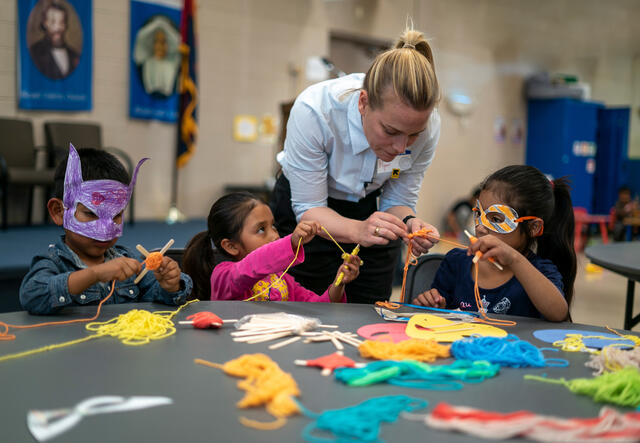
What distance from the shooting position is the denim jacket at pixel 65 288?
1459 millimetres

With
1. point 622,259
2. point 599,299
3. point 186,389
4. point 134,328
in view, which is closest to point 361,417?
point 186,389

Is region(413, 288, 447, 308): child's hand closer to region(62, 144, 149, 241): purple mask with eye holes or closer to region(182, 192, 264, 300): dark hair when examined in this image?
region(182, 192, 264, 300): dark hair

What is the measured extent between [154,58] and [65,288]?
5383 millimetres

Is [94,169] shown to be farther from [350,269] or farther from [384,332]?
[384,332]

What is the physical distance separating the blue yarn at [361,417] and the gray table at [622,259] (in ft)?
6.54

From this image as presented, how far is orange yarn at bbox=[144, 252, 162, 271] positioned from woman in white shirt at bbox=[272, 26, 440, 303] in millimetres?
611

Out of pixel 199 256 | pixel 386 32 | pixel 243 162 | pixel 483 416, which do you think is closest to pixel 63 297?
pixel 199 256

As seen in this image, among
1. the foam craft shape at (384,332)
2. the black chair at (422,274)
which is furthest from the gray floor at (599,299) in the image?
the foam craft shape at (384,332)

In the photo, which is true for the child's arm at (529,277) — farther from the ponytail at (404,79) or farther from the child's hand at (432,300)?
the ponytail at (404,79)

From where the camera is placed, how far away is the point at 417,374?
43.0 inches

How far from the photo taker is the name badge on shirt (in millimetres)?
2076

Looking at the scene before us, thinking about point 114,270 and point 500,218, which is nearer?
point 114,270

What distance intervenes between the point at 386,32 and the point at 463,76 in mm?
1886

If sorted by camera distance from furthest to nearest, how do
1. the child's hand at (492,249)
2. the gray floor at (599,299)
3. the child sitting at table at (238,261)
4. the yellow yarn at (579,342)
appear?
the gray floor at (599,299)
the child sitting at table at (238,261)
the child's hand at (492,249)
the yellow yarn at (579,342)
